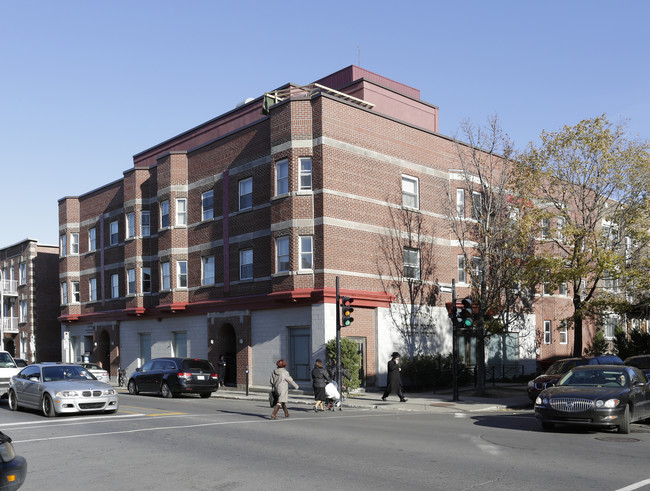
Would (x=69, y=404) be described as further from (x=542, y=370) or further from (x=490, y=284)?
(x=542, y=370)

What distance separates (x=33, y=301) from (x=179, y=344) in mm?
23466

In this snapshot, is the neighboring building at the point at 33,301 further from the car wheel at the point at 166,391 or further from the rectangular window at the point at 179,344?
the car wheel at the point at 166,391

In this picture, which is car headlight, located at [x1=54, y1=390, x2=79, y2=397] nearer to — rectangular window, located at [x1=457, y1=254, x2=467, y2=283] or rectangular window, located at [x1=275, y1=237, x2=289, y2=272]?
rectangular window, located at [x1=275, y1=237, x2=289, y2=272]

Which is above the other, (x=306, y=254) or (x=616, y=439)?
(x=306, y=254)

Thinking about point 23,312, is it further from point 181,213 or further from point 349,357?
point 349,357

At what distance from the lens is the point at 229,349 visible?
34.5m

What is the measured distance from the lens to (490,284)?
27.1 meters

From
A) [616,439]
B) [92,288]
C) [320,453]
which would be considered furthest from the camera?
[92,288]

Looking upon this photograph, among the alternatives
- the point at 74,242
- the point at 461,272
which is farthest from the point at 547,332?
the point at 74,242

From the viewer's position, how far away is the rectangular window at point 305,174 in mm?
29484

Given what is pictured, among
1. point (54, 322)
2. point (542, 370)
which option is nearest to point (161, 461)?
point (542, 370)

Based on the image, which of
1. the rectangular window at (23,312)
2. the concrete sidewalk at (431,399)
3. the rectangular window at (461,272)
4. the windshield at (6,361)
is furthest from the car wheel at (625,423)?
the rectangular window at (23,312)

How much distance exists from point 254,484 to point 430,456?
3424 millimetres

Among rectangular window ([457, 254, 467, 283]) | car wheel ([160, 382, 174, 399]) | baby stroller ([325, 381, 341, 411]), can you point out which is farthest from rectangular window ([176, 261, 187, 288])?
baby stroller ([325, 381, 341, 411])
